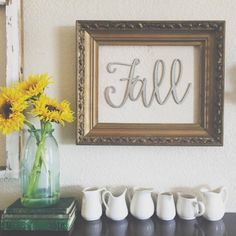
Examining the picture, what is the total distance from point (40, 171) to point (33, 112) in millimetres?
191

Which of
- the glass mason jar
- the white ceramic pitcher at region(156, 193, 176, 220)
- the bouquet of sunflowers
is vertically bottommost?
the white ceramic pitcher at region(156, 193, 176, 220)

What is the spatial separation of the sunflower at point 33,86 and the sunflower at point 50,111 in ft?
0.08

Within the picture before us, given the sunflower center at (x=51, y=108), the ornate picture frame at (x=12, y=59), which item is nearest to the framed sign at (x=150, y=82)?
the sunflower center at (x=51, y=108)

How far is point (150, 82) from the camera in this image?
3.42 feet

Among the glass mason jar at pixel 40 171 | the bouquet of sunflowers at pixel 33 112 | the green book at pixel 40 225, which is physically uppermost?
the bouquet of sunflowers at pixel 33 112

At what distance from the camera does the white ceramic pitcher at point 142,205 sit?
0.98 metres

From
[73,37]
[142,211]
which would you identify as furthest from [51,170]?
[73,37]

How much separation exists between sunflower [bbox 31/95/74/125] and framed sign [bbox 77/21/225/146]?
8 cm

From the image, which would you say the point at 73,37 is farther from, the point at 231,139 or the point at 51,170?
the point at 231,139

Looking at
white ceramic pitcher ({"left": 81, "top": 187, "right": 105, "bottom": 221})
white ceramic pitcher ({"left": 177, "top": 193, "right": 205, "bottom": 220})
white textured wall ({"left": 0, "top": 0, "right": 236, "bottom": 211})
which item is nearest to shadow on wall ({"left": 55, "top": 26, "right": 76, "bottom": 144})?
white textured wall ({"left": 0, "top": 0, "right": 236, "bottom": 211})

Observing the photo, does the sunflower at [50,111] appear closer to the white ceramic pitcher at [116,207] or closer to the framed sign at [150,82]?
the framed sign at [150,82]

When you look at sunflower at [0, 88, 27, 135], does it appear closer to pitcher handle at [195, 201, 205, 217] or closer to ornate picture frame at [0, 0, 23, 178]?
ornate picture frame at [0, 0, 23, 178]

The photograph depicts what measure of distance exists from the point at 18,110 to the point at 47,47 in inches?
10.8

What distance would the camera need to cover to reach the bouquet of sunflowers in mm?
901
